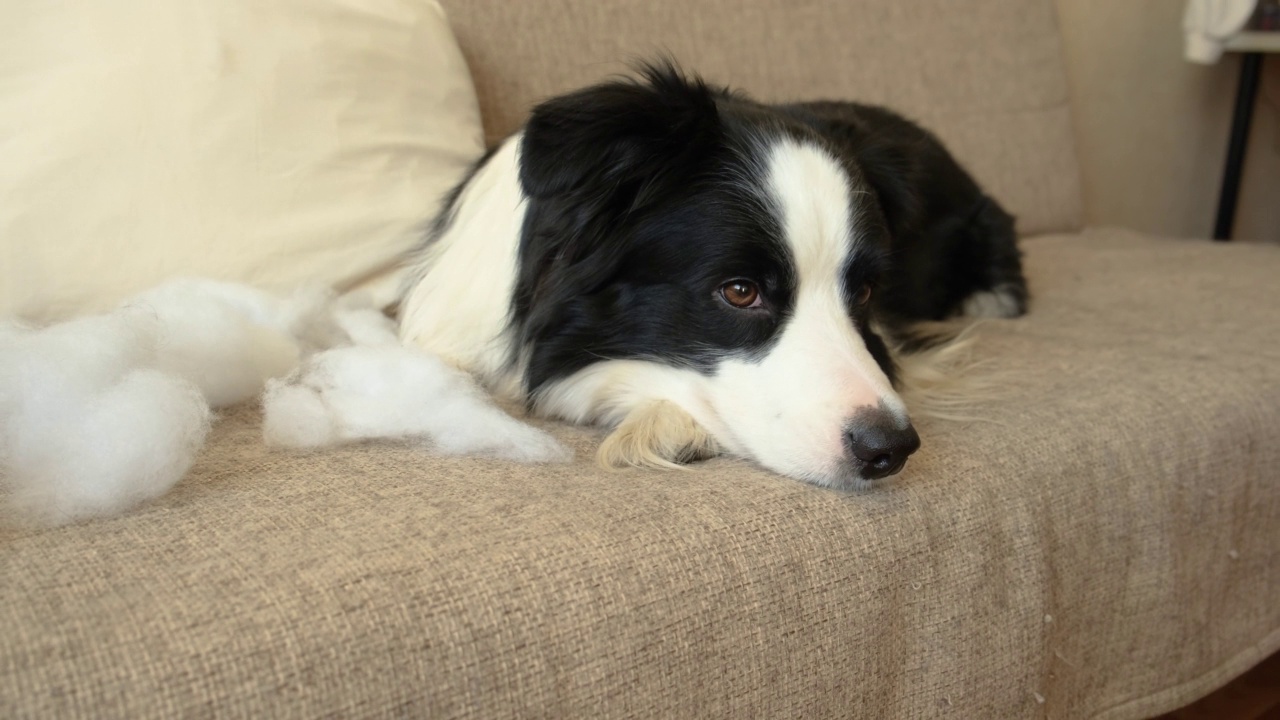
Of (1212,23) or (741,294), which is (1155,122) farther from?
(741,294)

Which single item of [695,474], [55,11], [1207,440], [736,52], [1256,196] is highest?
[55,11]

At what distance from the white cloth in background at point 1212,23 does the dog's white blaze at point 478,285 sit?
8.16 feet

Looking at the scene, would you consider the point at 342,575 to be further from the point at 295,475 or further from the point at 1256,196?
the point at 1256,196

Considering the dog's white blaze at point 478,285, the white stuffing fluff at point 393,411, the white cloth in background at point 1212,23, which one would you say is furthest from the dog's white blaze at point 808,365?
the white cloth in background at point 1212,23

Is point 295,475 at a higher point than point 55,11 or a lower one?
lower

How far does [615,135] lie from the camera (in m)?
1.28

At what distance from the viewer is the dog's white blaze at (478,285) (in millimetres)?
1515

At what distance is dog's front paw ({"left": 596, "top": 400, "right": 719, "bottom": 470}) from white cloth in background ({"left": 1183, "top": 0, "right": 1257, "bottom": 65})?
2.64 meters

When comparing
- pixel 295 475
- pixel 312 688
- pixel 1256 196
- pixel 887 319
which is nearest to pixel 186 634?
pixel 312 688

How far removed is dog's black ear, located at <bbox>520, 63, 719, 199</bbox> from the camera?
4.14 ft

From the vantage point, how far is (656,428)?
1.28 meters

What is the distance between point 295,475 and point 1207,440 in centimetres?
123

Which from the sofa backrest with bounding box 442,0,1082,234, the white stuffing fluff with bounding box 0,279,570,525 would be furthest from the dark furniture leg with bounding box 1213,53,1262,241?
the white stuffing fluff with bounding box 0,279,570,525

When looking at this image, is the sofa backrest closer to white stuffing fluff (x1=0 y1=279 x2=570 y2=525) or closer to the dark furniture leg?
white stuffing fluff (x1=0 y1=279 x2=570 y2=525)
